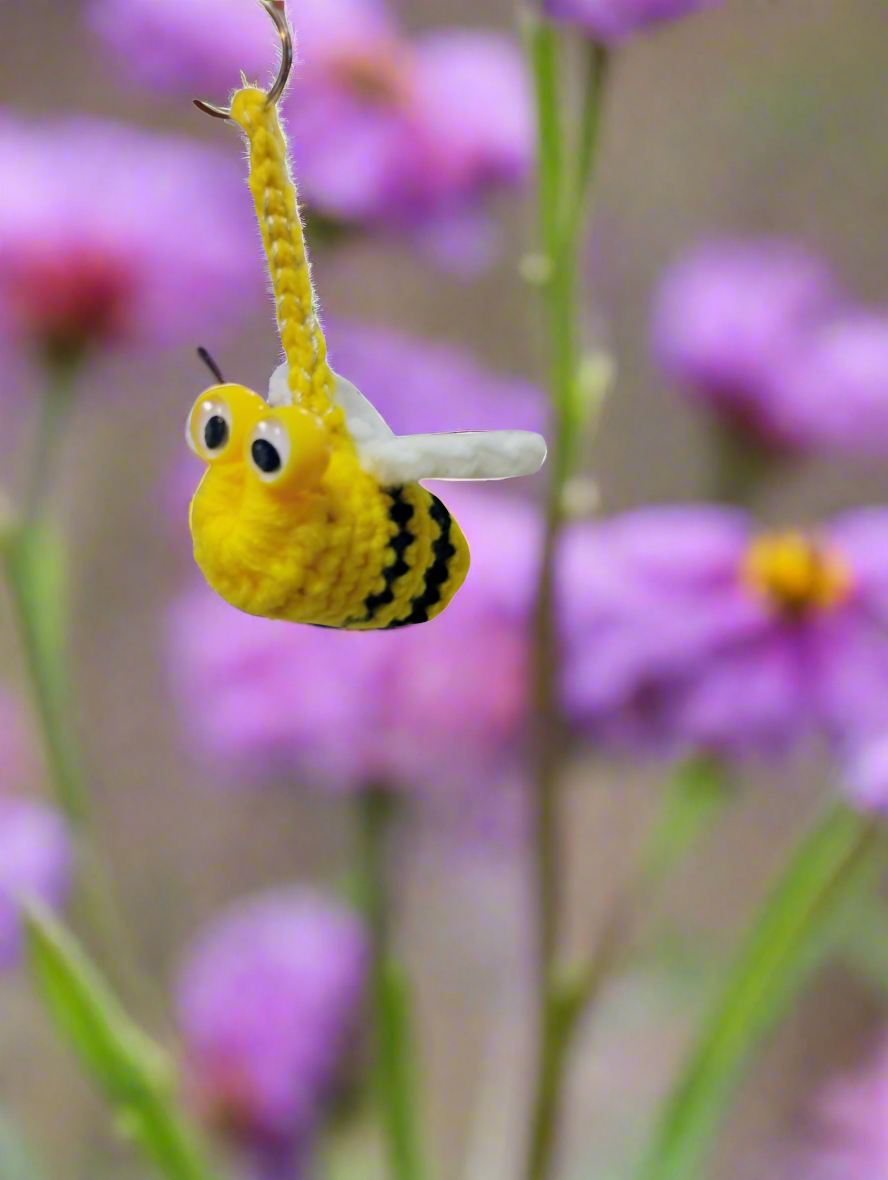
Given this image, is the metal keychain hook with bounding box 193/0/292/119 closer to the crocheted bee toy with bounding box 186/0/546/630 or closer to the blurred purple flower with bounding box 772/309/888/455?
the crocheted bee toy with bounding box 186/0/546/630

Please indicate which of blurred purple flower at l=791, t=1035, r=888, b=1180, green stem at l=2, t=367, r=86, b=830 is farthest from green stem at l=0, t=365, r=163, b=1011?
blurred purple flower at l=791, t=1035, r=888, b=1180

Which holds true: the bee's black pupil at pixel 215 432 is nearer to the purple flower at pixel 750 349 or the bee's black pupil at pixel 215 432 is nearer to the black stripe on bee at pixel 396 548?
the black stripe on bee at pixel 396 548

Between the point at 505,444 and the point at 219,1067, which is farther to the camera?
the point at 219,1067

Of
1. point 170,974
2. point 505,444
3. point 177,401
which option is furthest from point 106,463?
point 505,444

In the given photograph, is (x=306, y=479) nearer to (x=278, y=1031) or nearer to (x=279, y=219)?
(x=279, y=219)

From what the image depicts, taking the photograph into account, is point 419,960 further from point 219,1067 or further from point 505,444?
point 505,444

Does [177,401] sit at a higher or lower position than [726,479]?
higher
